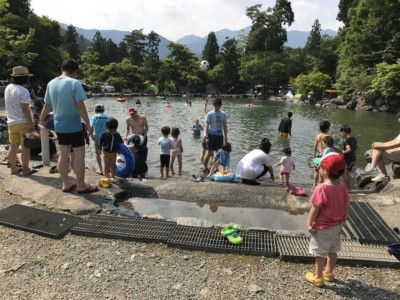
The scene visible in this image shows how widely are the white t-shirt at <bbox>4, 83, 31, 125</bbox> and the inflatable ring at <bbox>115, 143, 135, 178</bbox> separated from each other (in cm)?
182

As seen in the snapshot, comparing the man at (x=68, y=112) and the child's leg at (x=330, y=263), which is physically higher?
the man at (x=68, y=112)

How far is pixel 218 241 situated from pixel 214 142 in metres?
5.12

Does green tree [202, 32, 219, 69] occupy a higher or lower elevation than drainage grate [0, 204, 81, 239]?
higher

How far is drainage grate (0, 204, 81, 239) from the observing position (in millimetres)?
4512

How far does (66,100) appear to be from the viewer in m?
5.37

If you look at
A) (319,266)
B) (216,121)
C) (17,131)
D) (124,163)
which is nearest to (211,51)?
(216,121)

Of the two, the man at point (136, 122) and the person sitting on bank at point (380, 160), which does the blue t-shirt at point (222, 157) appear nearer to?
the man at point (136, 122)

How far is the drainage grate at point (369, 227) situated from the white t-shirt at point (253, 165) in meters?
2.36

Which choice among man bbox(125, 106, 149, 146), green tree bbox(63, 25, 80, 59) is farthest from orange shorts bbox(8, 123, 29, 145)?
green tree bbox(63, 25, 80, 59)

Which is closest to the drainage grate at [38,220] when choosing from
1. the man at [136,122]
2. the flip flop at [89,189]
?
the flip flop at [89,189]

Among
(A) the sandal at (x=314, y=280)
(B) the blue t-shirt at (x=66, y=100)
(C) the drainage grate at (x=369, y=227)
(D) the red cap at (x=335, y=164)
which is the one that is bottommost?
(A) the sandal at (x=314, y=280)

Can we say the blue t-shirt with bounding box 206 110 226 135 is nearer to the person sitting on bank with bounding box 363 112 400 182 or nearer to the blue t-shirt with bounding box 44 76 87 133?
→ the person sitting on bank with bounding box 363 112 400 182

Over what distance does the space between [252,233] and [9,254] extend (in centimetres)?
288

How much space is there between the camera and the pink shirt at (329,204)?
343 centimetres
